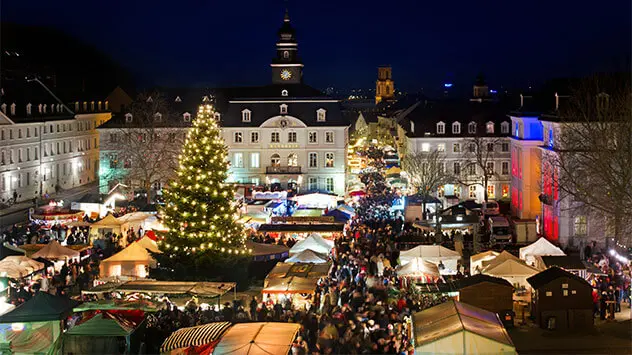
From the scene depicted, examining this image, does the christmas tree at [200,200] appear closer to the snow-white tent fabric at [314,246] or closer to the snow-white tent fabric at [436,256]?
the snow-white tent fabric at [314,246]

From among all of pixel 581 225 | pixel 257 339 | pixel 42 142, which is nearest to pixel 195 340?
pixel 257 339

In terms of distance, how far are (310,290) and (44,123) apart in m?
46.9

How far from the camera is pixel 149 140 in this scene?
63.6 metres

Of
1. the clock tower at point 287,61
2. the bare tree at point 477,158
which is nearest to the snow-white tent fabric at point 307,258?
the bare tree at point 477,158

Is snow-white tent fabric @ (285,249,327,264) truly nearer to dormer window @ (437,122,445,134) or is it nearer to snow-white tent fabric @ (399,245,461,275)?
snow-white tent fabric @ (399,245,461,275)

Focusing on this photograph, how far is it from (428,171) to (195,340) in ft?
136

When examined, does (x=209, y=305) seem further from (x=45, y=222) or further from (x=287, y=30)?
(x=287, y=30)

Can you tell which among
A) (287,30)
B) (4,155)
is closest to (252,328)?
(4,155)

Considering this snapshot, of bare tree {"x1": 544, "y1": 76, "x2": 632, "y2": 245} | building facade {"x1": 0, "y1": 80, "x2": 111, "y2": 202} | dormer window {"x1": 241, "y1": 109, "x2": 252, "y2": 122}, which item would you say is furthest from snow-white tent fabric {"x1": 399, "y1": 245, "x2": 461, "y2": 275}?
building facade {"x1": 0, "y1": 80, "x2": 111, "y2": 202}

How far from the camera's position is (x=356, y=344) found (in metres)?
20.7

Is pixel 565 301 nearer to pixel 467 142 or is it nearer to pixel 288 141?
pixel 467 142

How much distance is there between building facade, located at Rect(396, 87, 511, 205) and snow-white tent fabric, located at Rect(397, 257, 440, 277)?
99.1 feet

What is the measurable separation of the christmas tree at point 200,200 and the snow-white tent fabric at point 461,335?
39.5 feet

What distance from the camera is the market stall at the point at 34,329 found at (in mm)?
20766
